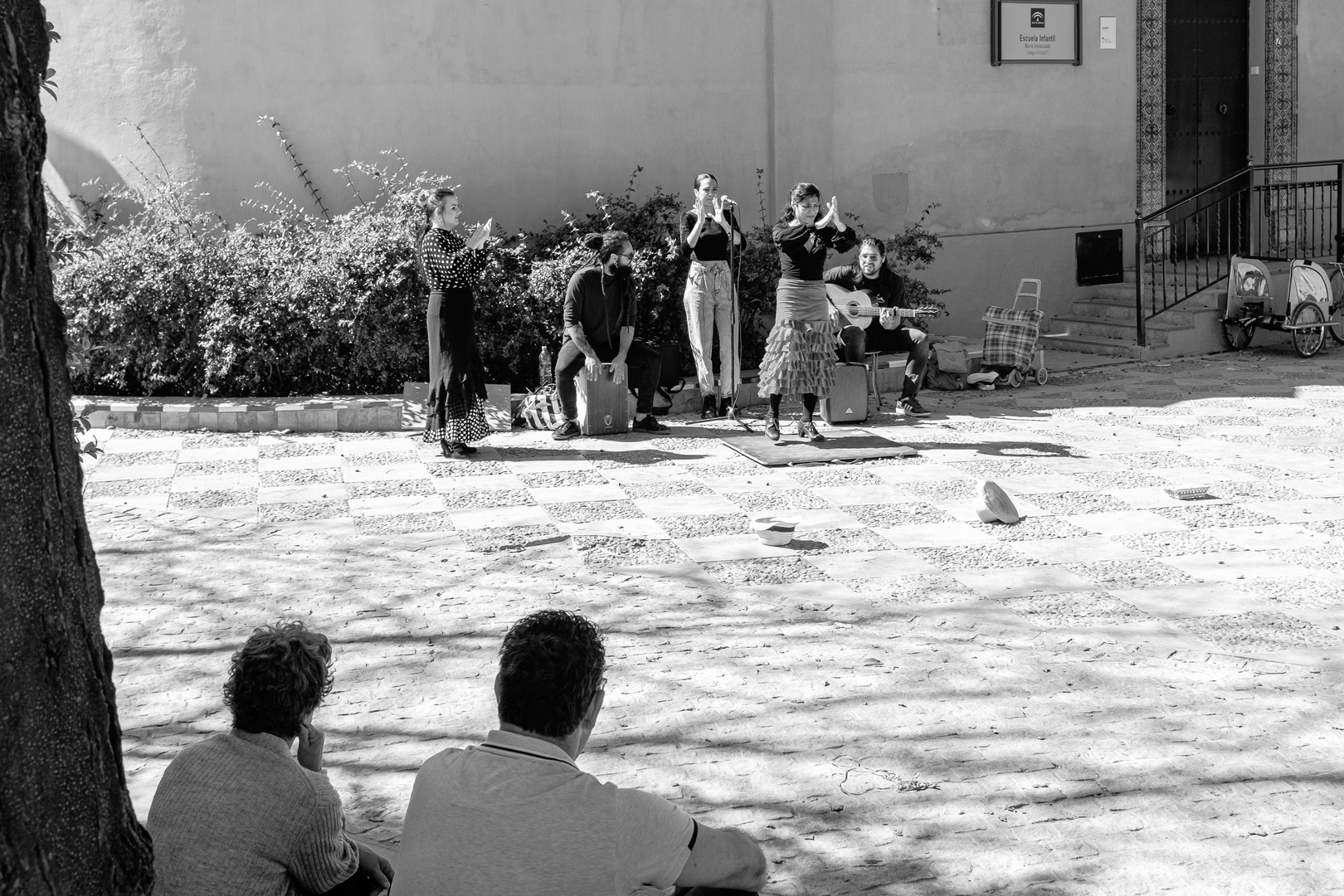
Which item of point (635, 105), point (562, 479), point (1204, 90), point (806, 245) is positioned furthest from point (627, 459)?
point (1204, 90)

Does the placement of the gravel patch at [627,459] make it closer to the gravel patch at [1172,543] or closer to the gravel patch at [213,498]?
the gravel patch at [213,498]

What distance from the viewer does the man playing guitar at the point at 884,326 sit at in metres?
10.6

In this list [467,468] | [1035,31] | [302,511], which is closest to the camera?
[302,511]

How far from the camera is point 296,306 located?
10773 millimetres

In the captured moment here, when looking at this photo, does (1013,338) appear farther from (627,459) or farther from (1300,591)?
(1300,591)

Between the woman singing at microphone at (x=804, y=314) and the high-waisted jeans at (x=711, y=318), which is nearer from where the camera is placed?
the woman singing at microphone at (x=804, y=314)

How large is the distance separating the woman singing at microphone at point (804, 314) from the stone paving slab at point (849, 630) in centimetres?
73

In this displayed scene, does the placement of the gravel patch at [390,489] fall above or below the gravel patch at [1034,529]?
above

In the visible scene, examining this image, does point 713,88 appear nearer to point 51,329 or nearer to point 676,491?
point 676,491

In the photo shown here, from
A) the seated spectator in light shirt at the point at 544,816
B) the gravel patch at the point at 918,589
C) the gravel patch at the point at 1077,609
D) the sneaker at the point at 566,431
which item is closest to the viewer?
the seated spectator in light shirt at the point at 544,816

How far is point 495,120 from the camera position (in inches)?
486

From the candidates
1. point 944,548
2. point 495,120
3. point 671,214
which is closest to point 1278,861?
point 944,548

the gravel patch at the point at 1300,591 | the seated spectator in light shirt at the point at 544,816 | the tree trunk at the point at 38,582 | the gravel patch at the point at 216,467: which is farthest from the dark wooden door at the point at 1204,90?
the tree trunk at the point at 38,582

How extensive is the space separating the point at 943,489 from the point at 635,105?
19.7ft
